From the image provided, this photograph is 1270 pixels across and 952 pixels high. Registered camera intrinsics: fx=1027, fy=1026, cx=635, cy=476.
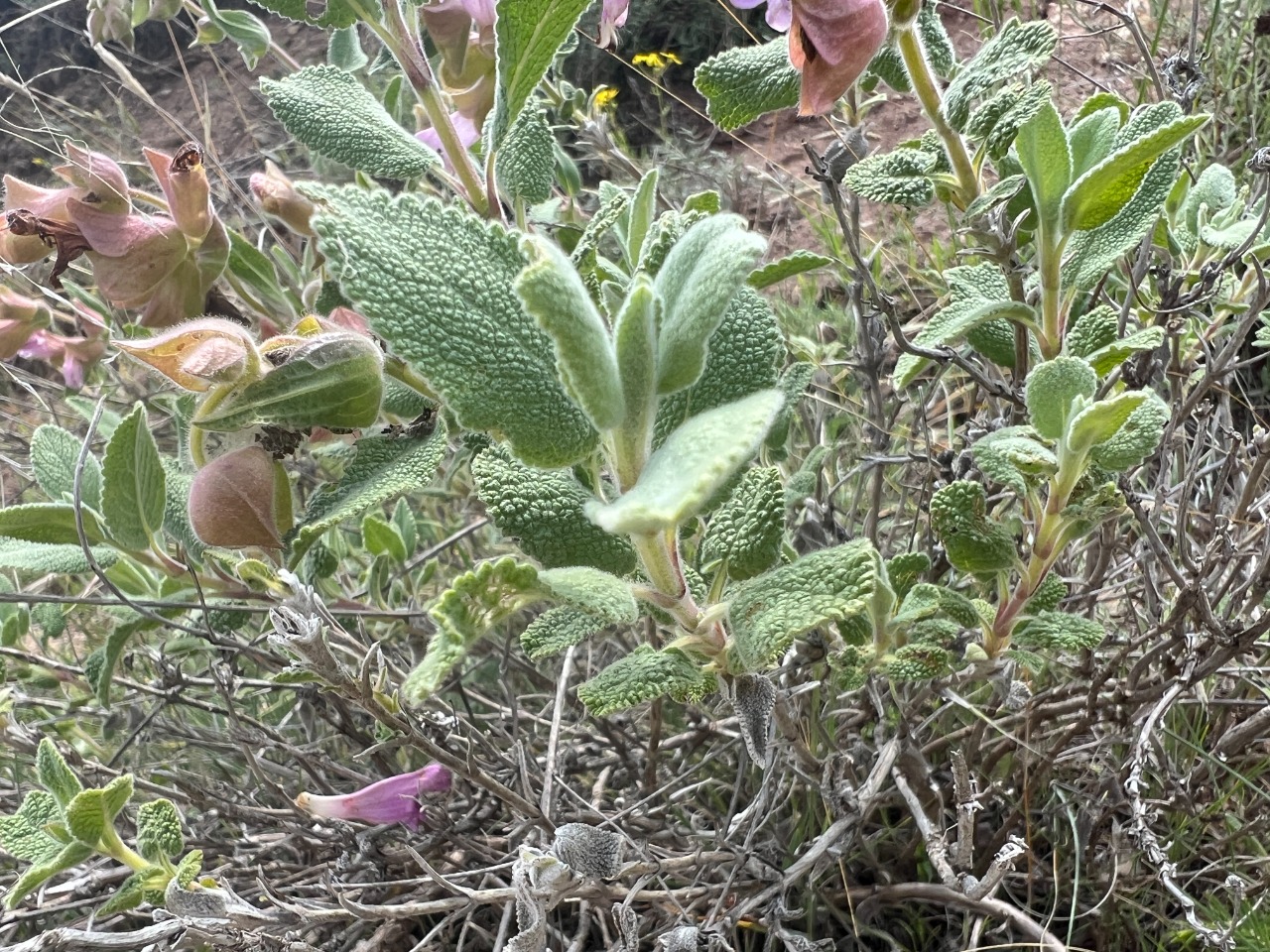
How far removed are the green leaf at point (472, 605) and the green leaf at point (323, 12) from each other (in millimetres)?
426

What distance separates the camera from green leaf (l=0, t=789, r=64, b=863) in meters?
0.69

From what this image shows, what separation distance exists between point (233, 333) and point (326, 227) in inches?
6.1

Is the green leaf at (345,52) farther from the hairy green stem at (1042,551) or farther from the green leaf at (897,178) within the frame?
the hairy green stem at (1042,551)

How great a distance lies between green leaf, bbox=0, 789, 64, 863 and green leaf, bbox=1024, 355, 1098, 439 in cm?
68

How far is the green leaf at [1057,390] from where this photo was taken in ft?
1.80

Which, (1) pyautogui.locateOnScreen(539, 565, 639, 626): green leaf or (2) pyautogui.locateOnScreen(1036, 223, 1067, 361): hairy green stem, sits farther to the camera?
(2) pyautogui.locateOnScreen(1036, 223, 1067, 361): hairy green stem

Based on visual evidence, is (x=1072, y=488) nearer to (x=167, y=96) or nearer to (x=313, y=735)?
(x=313, y=735)

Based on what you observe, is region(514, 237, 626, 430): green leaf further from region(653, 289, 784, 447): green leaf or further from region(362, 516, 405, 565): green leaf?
region(362, 516, 405, 565): green leaf

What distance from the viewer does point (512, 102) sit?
572mm

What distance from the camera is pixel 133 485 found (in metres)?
0.64

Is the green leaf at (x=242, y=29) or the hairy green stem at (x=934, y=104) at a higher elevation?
the green leaf at (x=242, y=29)

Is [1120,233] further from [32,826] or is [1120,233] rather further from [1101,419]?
[32,826]

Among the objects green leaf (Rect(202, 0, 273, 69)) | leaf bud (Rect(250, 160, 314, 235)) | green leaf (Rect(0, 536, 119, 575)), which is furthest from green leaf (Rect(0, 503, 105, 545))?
green leaf (Rect(202, 0, 273, 69))

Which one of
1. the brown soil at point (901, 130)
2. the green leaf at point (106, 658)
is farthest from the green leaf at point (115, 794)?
the brown soil at point (901, 130)
